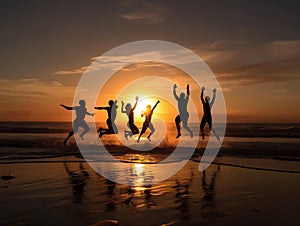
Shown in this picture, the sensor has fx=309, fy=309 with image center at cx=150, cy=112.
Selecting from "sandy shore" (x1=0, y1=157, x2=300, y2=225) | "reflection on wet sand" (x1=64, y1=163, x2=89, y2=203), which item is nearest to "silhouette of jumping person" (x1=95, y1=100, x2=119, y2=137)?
"reflection on wet sand" (x1=64, y1=163, x2=89, y2=203)

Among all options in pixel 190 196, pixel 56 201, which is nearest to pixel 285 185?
pixel 190 196

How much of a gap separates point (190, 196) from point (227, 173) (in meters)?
4.26

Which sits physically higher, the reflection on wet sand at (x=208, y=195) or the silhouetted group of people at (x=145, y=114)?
the silhouetted group of people at (x=145, y=114)

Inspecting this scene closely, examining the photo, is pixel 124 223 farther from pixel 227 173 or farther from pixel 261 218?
pixel 227 173

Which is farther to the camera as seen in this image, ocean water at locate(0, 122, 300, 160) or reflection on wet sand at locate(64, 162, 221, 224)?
ocean water at locate(0, 122, 300, 160)

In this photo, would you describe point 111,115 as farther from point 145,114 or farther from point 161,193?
point 161,193

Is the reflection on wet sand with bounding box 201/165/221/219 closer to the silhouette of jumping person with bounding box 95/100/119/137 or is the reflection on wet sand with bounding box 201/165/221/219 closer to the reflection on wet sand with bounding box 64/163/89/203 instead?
the reflection on wet sand with bounding box 64/163/89/203

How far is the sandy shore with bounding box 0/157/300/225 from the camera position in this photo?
6316mm

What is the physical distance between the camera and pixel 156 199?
7871 mm

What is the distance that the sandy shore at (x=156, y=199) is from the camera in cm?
632

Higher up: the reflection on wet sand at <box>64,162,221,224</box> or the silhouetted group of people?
the silhouetted group of people

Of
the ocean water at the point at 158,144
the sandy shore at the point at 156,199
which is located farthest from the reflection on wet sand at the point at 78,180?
the ocean water at the point at 158,144

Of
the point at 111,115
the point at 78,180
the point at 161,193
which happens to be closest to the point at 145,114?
the point at 111,115

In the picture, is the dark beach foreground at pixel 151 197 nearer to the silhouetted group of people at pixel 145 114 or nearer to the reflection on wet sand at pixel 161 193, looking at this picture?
the reflection on wet sand at pixel 161 193
